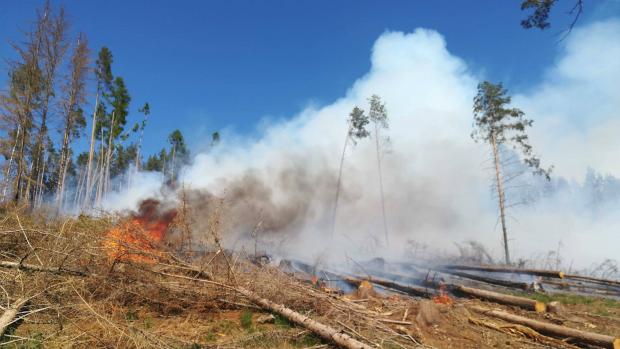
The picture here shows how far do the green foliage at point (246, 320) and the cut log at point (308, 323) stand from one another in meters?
0.32

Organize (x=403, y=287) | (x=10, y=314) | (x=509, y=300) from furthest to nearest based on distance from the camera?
1. (x=403, y=287)
2. (x=509, y=300)
3. (x=10, y=314)

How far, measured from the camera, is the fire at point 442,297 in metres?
8.23

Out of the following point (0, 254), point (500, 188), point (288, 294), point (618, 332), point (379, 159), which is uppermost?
point (379, 159)

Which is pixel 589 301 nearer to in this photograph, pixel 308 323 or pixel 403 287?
pixel 403 287

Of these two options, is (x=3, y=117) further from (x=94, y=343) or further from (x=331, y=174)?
(x=331, y=174)

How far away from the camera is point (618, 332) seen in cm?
648

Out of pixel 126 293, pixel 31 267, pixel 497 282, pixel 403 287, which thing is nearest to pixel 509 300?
pixel 403 287

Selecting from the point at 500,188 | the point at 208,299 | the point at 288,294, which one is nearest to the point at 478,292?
the point at 288,294

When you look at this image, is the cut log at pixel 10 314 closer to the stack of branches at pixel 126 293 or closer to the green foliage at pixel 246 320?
the stack of branches at pixel 126 293

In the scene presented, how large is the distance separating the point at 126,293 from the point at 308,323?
3.56 metres

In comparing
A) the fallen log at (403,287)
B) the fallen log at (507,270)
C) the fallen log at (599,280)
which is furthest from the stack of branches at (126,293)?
the fallen log at (599,280)

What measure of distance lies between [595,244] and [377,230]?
2435 cm

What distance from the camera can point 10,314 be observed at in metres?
4.39

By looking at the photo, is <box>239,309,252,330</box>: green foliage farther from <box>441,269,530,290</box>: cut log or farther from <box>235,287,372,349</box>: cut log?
<box>441,269,530,290</box>: cut log
